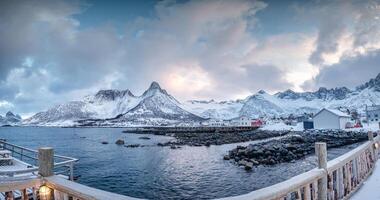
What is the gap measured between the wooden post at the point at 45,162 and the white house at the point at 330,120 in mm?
84222

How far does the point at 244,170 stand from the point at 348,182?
2057 cm

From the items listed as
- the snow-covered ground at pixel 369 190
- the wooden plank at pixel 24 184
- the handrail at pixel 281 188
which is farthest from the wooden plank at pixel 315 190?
the wooden plank at pixel 24 184

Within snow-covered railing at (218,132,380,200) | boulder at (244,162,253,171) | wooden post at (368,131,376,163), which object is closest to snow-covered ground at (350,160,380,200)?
snow-covered railing at (218,132,380,200)

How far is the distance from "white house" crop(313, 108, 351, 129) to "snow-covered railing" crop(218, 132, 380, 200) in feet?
248

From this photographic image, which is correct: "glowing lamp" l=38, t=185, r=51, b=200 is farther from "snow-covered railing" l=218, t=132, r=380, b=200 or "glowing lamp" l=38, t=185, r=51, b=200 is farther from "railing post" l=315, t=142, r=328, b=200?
"railing post" l=315, t=142, r=328, b=200

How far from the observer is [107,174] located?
3067 centimetres

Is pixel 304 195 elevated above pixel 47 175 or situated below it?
below

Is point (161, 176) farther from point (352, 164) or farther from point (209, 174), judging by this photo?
point (352, 164)

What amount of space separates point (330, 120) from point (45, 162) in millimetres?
85730

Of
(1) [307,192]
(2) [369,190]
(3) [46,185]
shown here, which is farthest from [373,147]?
(3) [46,185]

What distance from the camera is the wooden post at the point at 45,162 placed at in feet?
18.5

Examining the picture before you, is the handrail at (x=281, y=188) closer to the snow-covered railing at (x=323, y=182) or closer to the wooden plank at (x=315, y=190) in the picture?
the snow-covered railing at (x=323, y=182)

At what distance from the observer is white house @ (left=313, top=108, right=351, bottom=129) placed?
78.8 metres

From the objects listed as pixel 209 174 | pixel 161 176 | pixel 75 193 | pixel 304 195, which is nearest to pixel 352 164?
pixel 304 195
